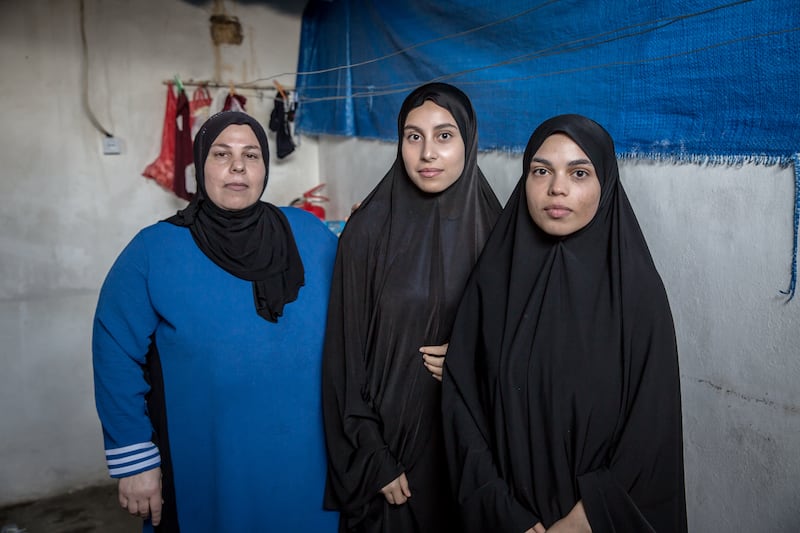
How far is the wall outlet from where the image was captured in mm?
3146

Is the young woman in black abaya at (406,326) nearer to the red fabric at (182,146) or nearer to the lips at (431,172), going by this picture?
the lips at (431,172)

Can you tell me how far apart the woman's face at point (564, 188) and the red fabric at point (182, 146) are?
2.60 m

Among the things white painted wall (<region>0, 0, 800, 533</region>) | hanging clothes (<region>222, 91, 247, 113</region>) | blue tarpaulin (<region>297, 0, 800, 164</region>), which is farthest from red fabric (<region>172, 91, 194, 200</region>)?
blue tarpaulin (<region>297, 0, 800, 164</region>)

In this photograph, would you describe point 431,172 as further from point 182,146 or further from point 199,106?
point 199,106

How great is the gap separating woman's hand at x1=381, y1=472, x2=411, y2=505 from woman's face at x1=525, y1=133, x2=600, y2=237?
74 centimetres

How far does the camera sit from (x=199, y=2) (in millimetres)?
3355

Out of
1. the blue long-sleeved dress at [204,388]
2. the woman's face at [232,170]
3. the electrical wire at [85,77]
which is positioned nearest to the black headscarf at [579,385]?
the blue long-sleeved dress at [204,388]

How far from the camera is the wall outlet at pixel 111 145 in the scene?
3146 millimetres

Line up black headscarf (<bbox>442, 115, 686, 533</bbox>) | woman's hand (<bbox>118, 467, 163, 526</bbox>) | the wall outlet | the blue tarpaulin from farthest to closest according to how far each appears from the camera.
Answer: the wall outlet
woman's hand (<bbox>118, 467, 163, 526</bbox>)
the blue tarpaulin
black headscarf (<bbox>442, 115, 686, 533</bbox>)

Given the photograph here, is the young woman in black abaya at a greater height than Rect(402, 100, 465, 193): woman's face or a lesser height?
lesser

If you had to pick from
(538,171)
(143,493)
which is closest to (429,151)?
(538,171)

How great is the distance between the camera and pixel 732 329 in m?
1.32

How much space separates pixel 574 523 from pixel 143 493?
103 centimetres

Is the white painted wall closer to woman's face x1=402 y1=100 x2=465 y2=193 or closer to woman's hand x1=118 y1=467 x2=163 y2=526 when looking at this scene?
woman's face x1=402 y1=100 x2=465 y2=193
